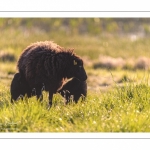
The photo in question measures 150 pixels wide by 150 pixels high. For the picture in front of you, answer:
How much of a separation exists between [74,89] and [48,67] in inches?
31.6

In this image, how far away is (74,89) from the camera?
8664mm

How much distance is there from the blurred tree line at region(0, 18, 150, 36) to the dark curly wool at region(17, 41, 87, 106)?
341cm

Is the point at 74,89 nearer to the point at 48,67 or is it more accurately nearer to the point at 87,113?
the point at 48,67

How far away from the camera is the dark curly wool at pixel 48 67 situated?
318 inches

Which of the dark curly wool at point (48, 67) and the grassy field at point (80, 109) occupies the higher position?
the dark curly wool at point (48, 67)

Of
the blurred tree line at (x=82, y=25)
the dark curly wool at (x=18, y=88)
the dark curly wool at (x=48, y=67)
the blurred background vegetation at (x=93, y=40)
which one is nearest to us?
the dark curly wool at (x=48, y=67)

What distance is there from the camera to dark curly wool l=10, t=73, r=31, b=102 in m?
8.27

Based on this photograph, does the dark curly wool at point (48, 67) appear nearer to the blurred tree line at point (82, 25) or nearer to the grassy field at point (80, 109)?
the grassy field at point (80, 109)

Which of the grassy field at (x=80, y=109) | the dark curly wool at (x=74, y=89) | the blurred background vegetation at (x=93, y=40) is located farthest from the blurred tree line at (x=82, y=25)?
the dark curly wool at (x=74, y=89)

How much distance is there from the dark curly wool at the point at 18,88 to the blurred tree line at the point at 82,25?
11.2 feet
